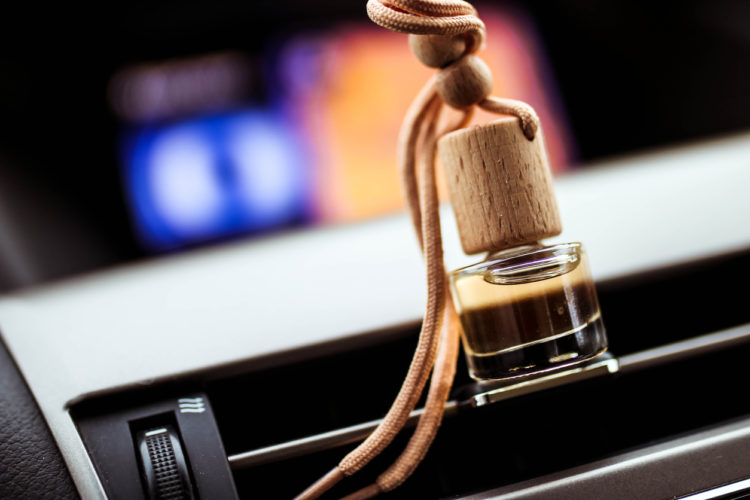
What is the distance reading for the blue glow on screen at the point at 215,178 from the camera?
1.42 m

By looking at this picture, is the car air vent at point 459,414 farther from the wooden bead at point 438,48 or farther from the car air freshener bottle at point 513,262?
the wooden bead at point 438,48

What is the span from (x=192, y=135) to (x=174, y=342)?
1102 millimetres

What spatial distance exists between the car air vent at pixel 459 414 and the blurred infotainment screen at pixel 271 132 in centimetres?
99

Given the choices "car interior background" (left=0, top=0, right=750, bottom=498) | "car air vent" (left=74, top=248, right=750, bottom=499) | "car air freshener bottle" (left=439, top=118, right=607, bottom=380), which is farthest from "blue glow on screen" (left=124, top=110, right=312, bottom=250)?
"car air freshener bottle" (left=439, top=118, right=607, bottom=380)

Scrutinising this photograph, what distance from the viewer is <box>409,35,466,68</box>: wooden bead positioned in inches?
15.1

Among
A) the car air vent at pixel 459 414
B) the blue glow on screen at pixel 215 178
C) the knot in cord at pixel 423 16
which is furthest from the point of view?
the blue glow on screen at pixel 215 178

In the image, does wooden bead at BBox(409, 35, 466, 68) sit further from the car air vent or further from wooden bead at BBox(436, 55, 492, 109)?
the car air vent

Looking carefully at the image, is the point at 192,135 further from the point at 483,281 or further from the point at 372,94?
the point at 483,281

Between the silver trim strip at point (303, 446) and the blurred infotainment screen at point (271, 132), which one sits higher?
the blurred infotainment screen at point (271, 132)

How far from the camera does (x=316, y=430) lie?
1.62 ft

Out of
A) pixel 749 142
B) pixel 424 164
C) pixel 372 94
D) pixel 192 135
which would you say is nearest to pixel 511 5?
pixel 372 94

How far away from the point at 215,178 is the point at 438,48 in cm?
116

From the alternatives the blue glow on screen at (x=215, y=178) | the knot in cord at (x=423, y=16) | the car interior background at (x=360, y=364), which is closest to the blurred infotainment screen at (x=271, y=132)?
the blue glow on screen at (x=215, y=178)

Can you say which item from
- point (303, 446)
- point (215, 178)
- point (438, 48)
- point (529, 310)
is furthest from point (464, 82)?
point (215, 178)
